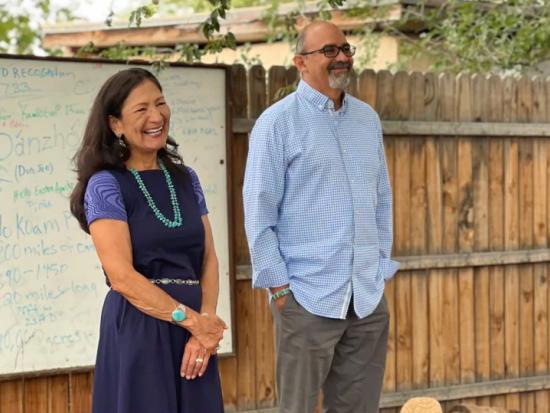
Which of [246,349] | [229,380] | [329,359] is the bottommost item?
[229,380]

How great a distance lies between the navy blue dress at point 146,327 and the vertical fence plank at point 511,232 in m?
3.39

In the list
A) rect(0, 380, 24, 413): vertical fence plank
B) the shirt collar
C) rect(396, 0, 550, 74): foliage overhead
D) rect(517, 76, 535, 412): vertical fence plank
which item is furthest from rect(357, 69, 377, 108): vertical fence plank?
rect(0, 380, 24, 413): vertical fence plank

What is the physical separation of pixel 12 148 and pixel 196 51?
114 centimetres

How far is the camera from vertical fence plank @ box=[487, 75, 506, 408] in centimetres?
625

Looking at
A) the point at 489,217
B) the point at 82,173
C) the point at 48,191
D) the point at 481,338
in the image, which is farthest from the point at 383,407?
the point at 82,173

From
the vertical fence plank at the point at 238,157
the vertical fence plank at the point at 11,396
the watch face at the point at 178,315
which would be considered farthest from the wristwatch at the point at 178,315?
the vertical fence plank at the point at 238,157

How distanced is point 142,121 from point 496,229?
351 cm

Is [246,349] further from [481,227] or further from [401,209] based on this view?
[481,227]

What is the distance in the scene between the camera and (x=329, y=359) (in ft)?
13.5

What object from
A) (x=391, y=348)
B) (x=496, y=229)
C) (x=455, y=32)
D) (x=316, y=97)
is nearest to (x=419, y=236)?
(x=496, y=229)

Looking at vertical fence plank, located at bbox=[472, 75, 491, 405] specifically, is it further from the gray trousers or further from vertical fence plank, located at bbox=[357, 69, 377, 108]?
the gray trousers

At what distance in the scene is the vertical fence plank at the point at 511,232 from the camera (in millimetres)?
6293

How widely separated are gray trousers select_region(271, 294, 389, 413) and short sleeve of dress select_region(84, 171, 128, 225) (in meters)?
1.06

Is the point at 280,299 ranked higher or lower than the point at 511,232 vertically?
lower
